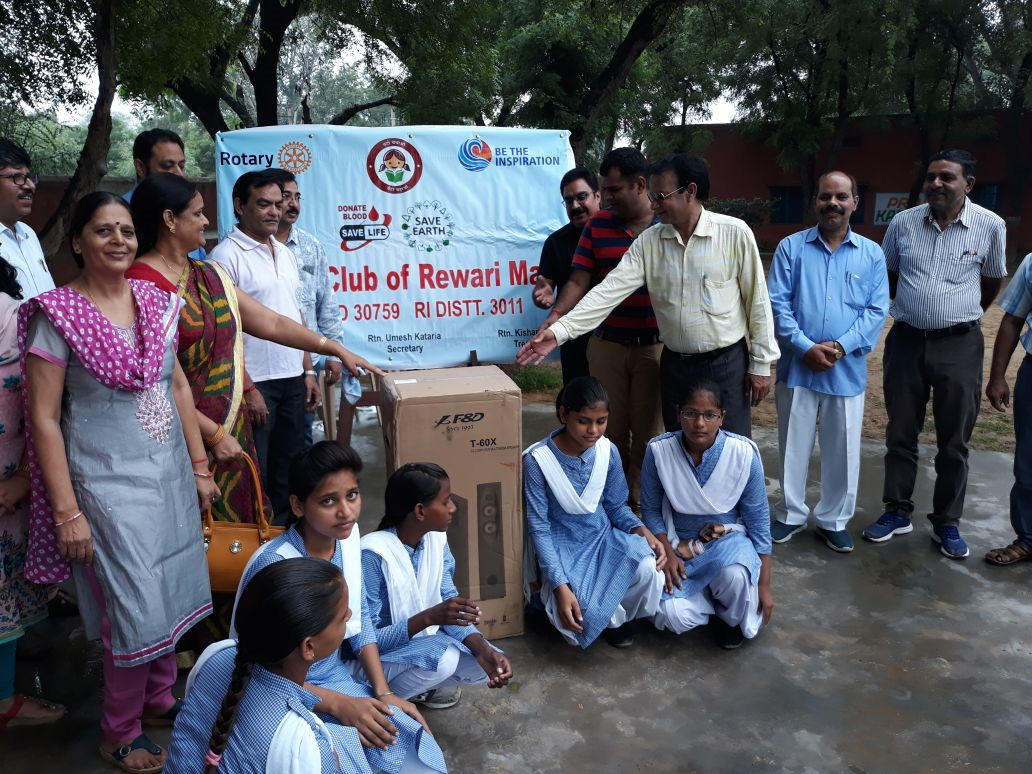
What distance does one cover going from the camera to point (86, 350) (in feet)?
7.31

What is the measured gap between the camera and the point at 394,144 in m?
4.77

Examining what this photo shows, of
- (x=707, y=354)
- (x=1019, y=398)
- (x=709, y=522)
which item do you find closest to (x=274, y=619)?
(x=709, y=522)

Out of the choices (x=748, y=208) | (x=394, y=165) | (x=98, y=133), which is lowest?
(x=394, y=165)

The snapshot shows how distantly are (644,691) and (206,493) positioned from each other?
1.57 meters

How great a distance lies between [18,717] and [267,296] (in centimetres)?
168

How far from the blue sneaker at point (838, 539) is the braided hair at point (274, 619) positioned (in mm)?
2933

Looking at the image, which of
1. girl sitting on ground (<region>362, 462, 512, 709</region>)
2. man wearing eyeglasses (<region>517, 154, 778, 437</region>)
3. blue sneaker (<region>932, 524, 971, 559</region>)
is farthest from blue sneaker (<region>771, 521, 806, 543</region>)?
girl sitting on ground (<region>362, 462, 512, 709</region>)

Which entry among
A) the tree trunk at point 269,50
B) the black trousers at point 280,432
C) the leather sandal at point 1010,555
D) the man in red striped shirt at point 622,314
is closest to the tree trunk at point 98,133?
the black trousers at point 280,432

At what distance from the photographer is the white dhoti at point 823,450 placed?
4059 mm

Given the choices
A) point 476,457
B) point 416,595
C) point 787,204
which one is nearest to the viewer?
point 416,595

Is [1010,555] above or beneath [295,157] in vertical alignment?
beneath

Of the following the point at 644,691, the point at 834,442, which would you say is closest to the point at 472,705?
the point at 644,691

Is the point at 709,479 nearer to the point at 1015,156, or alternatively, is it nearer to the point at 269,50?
the point at 269,50

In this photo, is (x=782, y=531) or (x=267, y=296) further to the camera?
(x=782, y=531)
